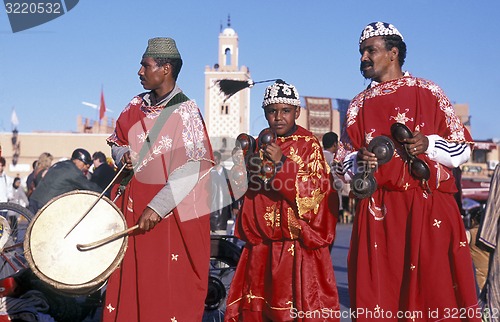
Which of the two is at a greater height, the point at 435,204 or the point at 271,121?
the point at 271,121

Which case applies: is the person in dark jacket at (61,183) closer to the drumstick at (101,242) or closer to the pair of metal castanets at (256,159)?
the pair of metal castanets at (256,159)

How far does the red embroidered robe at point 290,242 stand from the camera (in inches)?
194

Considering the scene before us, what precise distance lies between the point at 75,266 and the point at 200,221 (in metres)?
0.85

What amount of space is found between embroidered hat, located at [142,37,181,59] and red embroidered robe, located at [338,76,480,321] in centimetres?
131

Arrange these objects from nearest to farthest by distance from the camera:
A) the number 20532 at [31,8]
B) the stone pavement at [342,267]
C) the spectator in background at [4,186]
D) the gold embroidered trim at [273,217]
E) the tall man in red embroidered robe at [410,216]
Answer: the tall man in red embroidered robe at [410,216] < the gold embroidered trim at [273,217] < the number 20532 at [31,8] < the stone pavement at [342,267] < the spectator in background at [4,186]

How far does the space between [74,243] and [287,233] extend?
4.62 feet

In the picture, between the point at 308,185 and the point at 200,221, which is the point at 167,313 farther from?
the point at 308,185

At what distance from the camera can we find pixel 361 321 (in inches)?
162

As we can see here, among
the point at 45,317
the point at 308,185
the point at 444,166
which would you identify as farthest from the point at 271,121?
the point at 45,317

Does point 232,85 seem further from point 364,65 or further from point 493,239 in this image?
point 493,239

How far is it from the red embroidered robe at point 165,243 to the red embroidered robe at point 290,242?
469 millimetres

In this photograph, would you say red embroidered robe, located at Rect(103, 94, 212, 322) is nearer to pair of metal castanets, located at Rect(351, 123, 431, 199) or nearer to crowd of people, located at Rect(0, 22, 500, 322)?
crowd of people, located at Rect(0, 22, 500, 322)

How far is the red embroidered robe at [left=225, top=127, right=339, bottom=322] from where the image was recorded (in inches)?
194

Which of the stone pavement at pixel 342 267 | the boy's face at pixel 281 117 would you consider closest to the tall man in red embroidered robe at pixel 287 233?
the boy's face at pixel 281 117
